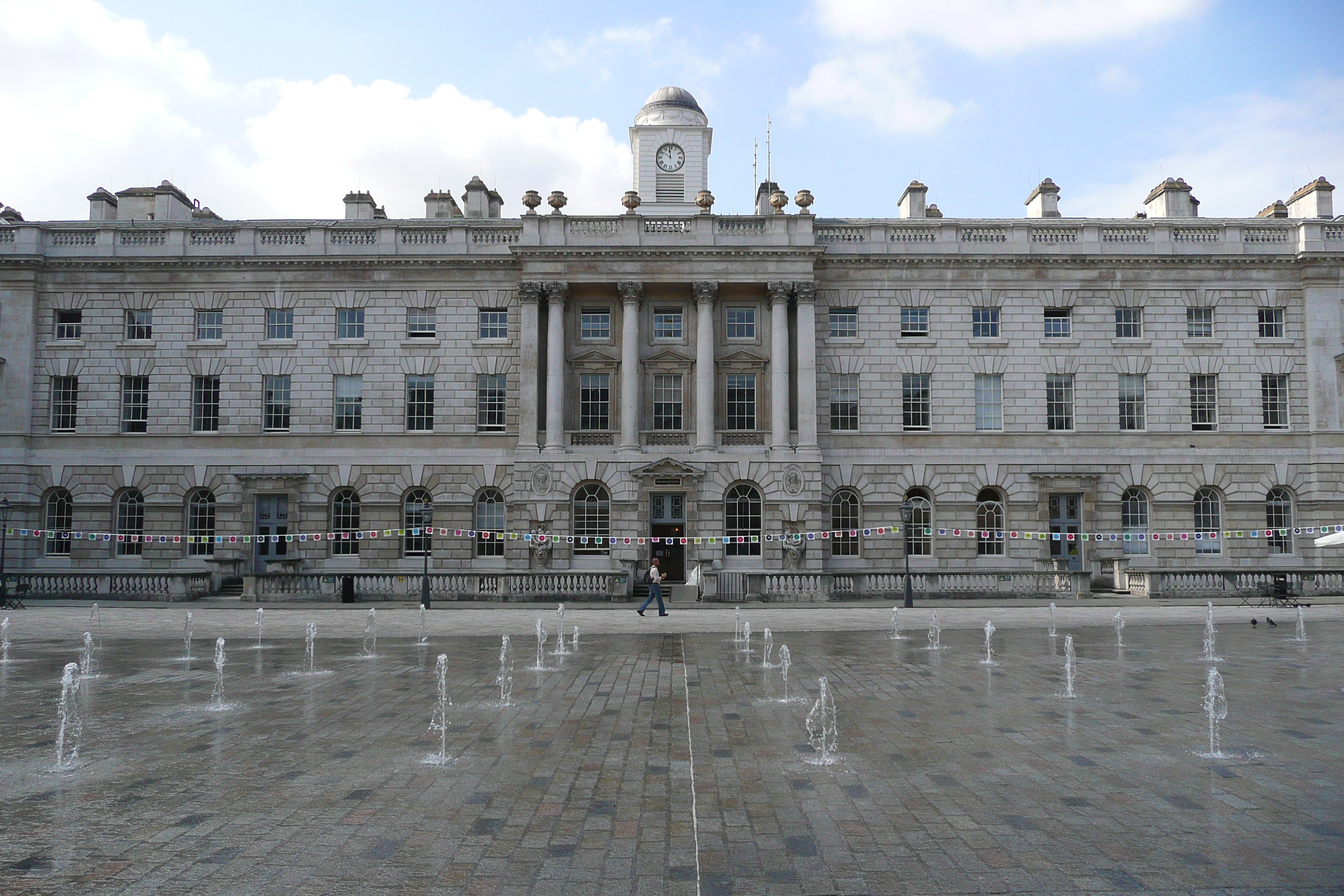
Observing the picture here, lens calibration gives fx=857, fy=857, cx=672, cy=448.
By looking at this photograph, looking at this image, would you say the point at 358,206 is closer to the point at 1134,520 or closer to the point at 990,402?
the point at 990,402

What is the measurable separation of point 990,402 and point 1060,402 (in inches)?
122

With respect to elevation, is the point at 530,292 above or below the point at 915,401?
above

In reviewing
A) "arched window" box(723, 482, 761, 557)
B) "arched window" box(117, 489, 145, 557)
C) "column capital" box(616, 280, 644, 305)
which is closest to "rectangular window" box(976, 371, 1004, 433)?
"arched window" box(723, 482, 761, 557)

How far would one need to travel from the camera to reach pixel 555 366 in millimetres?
36906

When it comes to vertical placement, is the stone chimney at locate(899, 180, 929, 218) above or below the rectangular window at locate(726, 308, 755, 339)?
above

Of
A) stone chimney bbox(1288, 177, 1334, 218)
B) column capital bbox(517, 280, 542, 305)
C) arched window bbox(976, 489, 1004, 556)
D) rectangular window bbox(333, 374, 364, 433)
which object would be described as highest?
stone chimney bbox(1288, 177, 1334, 218)

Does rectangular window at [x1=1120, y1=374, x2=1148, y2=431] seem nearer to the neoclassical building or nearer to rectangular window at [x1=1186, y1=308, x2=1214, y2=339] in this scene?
the neoclassical building

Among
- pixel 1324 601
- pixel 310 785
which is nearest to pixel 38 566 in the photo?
pixel 310 785

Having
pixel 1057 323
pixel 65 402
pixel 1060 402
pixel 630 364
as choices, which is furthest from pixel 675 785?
pixel 65 402

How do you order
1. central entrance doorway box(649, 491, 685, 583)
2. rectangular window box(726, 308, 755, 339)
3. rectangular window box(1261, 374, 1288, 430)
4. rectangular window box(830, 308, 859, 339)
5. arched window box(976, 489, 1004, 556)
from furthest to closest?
rectangular window box(830, 308, 859, 339)
rectangular window box(726, 308, 755, 339)
rectangular window box(1261, 374, 1288, 430)
arched window box(976, 489, 1004, 556)
central entrance doorway box(649, 491, 685, 583)

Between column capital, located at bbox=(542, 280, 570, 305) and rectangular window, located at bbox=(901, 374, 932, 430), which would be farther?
rectangular window, located at bbox=(901, 374, 932, 430)

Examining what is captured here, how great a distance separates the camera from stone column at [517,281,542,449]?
3681 cm

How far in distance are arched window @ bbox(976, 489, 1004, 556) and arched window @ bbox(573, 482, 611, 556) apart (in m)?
16.2

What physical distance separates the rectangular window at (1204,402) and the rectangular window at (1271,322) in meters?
3.10
